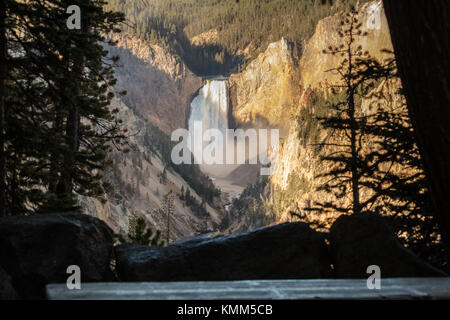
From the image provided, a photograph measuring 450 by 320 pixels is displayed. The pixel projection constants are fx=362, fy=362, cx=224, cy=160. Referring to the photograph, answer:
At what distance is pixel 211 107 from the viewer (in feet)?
394

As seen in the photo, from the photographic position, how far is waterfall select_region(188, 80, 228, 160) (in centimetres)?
11575

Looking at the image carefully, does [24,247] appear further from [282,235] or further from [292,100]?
[292,100]

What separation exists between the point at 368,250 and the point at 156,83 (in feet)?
392

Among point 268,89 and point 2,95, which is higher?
point 268,89

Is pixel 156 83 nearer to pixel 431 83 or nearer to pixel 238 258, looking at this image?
pixel 238 258

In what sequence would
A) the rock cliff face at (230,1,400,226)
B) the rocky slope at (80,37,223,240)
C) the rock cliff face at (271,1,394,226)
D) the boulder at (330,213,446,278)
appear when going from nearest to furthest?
the boulder at (330,213,446,278) → the rocky slope at (80,37,223,240) → the rock cliff face at (271,1,394,226) → the rock cliff face at (230,1,400,226)

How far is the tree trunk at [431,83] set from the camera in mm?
2104

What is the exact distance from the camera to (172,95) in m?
119

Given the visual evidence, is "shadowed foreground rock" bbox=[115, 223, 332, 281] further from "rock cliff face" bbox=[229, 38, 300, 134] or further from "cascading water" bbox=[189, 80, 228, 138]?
"cascading water" bbox=[189, 80, 228, 138]

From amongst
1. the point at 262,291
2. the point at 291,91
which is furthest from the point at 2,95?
the point at 291,91

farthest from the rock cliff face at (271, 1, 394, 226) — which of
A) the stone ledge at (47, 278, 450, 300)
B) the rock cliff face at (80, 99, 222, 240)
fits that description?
the stone ledge at (47, 278, 450, 300)

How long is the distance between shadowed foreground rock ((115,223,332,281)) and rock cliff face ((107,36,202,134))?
113 metres
